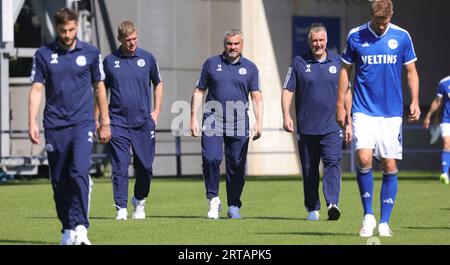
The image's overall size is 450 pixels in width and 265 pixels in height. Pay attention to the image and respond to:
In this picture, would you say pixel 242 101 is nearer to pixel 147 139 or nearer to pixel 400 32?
pixel 147 139

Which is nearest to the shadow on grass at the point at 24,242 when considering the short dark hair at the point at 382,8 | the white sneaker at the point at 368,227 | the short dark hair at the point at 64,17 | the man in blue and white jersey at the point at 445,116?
the short dark hair at the point at 64,17

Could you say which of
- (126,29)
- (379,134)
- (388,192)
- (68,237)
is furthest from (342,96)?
(126,29)

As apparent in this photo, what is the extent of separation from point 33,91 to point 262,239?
2.66 metres

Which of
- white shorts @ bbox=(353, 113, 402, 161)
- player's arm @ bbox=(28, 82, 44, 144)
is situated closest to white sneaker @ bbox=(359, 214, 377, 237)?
white shorts @ bbox=(353, 113, 402, 161)

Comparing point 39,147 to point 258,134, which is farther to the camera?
point 39,147

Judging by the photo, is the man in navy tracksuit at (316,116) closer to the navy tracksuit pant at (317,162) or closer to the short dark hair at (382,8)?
the navy tracksuit pant at (317,162)

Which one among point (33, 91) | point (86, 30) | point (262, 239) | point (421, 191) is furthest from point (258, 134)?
point (86, 30)

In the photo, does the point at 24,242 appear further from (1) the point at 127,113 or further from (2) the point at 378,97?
(2) the point at 378,97

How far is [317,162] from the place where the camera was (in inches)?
605

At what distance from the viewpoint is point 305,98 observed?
15297 millimetres

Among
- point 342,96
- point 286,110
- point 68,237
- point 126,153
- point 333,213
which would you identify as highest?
point 342,96

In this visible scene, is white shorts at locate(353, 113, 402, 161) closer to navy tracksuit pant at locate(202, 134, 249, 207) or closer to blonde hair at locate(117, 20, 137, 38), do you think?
navy tracksuit pant at locate(202, 134, 249, 207)

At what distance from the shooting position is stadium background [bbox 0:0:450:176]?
3105cm

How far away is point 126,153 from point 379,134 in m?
4.15
